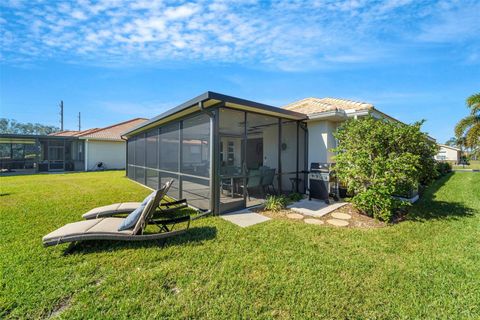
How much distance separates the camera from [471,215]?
5.94 meters

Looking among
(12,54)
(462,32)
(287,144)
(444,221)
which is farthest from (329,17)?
(12,54)

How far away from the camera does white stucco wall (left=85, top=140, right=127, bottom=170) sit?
67.9 feet

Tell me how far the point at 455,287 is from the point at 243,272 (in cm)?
283

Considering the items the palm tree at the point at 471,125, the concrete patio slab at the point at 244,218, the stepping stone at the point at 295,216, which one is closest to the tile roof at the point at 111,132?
Result: the concrete patio slab at the point at 244,218

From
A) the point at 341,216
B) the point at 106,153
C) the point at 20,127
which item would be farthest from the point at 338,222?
the point at 20,127

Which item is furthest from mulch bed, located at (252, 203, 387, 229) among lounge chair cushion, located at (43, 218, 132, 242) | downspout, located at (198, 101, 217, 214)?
lounge chair cushion, located at (43, 218, 132, 242)

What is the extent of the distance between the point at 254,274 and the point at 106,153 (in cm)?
2355

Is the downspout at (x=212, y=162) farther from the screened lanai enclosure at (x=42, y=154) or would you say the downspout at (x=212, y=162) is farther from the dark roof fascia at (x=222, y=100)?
the screened lanai enclosure at (x=42, y=154)

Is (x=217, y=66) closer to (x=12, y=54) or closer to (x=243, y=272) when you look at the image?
(x=12, y=54)

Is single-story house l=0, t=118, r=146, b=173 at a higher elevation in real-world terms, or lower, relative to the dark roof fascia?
lower

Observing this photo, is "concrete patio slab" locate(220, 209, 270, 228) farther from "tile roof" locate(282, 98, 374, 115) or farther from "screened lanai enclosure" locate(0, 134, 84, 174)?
"screened lanai enclosure" locate(0, 134, 84, 174)

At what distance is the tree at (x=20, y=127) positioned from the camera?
5294 cm

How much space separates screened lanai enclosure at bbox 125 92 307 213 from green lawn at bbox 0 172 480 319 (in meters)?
1.72

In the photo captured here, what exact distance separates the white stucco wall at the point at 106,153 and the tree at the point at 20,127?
170 ft
